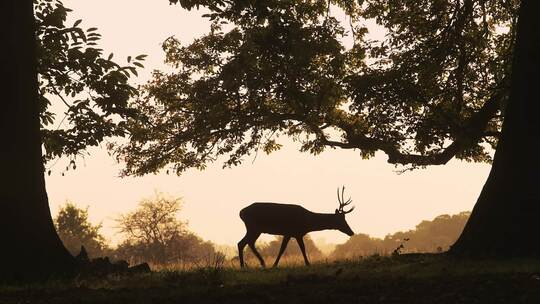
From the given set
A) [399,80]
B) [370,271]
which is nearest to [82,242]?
[399,80]

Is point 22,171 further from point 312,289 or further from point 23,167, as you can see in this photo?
point 312,289

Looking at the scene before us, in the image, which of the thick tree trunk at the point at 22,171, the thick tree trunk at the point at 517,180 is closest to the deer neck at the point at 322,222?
the thick tree trunk at the point at 517,180

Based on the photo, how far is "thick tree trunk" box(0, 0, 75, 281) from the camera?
1133cm

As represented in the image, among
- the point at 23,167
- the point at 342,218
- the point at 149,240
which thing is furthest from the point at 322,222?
the point at 149,240

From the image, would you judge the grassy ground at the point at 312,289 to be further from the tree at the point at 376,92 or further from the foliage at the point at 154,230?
the foliage at the point at 154,230

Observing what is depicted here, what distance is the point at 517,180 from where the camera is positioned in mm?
12078

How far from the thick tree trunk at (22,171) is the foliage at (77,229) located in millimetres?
49629

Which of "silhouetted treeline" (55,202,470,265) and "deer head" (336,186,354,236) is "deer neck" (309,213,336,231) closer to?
"deer head" (336,186,354,236)

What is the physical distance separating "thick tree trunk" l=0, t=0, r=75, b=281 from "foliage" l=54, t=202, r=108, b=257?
49.6 m

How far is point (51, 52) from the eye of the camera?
1611 centimetres

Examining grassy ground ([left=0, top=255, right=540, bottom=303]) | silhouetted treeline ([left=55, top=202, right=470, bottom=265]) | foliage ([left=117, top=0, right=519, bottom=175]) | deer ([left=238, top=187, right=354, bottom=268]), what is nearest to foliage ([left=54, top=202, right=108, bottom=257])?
silhouetted treeline ([left=55, top=202, right=470, bottom=265])

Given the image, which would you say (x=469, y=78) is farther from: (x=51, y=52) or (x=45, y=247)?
(x=45, y=247)

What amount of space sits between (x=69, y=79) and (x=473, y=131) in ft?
42.6

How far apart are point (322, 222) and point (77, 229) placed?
48.1 meters
